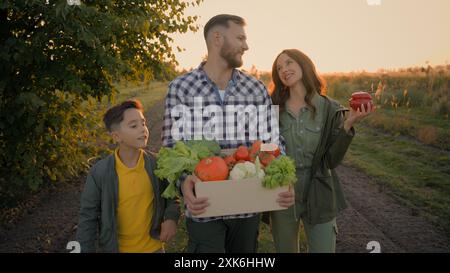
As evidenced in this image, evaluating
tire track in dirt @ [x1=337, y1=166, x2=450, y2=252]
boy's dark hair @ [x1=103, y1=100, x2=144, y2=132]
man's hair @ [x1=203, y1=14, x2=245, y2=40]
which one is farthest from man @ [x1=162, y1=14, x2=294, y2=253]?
tire track in dirt @ [x1=337, y1=166, x2=450, y2=252]

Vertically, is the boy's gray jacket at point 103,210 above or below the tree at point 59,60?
below

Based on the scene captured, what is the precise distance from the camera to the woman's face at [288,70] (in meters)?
3.54

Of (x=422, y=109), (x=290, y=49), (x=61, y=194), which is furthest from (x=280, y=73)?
(x=422, y=109)

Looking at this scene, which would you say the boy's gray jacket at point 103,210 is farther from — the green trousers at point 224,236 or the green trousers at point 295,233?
the green trousers at point 295,233

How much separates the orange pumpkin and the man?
46cm

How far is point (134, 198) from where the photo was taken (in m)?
3.25

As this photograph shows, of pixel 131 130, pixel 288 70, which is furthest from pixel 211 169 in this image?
pixel 288 70

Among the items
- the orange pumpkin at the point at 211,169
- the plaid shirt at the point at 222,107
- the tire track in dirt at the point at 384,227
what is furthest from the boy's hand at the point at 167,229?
the tire track in dirt at the point at 384,227

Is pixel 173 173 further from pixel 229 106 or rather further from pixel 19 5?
pixel 19 5

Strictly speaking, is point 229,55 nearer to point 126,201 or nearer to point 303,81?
point 303,81

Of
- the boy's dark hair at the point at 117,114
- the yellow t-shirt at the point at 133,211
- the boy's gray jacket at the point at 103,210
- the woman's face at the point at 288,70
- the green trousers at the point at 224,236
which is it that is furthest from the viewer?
the woman's face at the point at 288,70

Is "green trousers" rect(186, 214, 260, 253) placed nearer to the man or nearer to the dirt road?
the man

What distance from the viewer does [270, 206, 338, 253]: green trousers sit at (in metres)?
3.38

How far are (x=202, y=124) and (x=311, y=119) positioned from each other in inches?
36.5
